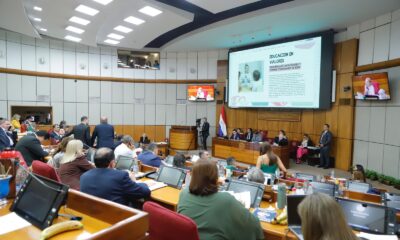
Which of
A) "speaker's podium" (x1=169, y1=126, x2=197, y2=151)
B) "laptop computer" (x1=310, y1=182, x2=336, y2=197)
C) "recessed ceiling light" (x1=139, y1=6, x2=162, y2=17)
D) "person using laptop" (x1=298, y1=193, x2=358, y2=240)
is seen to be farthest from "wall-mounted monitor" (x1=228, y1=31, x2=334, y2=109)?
"person using laptop" (x1=298, y1=193, x2=358, y2=240)

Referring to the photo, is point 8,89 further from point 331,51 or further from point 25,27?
point 331,51

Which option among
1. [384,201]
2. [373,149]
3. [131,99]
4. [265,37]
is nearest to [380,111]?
[373,149]

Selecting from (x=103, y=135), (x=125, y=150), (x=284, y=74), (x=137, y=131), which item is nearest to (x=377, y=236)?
(x=125, y=150)

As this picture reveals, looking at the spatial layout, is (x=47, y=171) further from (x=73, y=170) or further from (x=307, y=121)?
(x=307, y=121)

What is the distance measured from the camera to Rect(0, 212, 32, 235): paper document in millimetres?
1607

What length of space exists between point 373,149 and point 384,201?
18.4ft

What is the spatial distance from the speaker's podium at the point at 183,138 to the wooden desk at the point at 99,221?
31.6 feet

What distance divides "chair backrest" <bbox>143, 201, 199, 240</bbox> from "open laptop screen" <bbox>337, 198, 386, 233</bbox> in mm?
1494

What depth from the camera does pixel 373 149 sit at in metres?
7.71

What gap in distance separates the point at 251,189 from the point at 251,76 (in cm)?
829

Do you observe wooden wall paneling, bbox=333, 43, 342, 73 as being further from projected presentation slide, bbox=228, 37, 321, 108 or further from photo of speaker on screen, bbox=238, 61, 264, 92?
photo of speaker on screen, bbox=238, 61, 264, 92

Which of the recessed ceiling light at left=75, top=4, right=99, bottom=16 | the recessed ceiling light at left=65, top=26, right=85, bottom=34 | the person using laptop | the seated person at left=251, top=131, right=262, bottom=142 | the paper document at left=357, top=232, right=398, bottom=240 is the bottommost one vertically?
the seated person at left=251, top=131, right=262, bottom=142

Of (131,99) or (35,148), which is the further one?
(131,99)

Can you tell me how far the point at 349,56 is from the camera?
8359 millimetres
